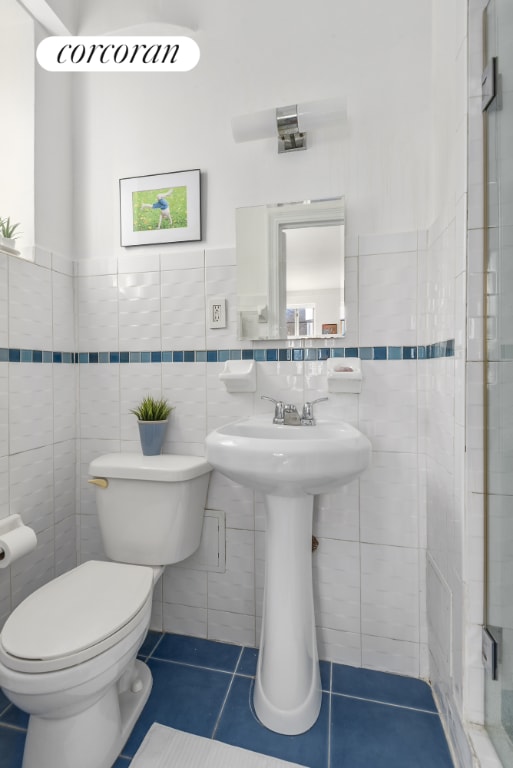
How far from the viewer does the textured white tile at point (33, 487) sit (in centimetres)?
139

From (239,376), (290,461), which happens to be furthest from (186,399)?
(290,461)

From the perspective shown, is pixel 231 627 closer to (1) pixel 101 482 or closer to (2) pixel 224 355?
(1) pixel 101 482

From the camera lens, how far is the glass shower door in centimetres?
88

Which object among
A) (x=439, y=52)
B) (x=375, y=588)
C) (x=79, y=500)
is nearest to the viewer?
(x=439, y=52)

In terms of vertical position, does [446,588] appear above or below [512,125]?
below

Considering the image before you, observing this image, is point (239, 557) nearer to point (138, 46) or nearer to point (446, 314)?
point (446, 314)

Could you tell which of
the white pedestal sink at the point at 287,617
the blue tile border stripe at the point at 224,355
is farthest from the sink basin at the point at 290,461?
the blue tile border stripe at the point at 224,355

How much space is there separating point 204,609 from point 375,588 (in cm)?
67

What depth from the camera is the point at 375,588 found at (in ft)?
4.62

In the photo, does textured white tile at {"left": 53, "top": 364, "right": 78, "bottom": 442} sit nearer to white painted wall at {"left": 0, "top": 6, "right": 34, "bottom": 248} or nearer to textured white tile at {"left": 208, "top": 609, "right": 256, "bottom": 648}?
white painted wall at {"left": 0, "top": 6, "right": 34, "bottom": 248}

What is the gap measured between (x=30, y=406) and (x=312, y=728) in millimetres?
1398

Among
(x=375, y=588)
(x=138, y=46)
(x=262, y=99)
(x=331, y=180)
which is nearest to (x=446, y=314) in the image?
(x=331, y=180)

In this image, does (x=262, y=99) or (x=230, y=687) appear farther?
(x=262, y=99)

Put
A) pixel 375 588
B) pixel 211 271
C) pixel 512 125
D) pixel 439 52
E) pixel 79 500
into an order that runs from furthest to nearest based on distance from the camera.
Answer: pixel 79 500 → pixel 211 271 → pixel 375 588 → pixel 439 52 → pixel 512 125
